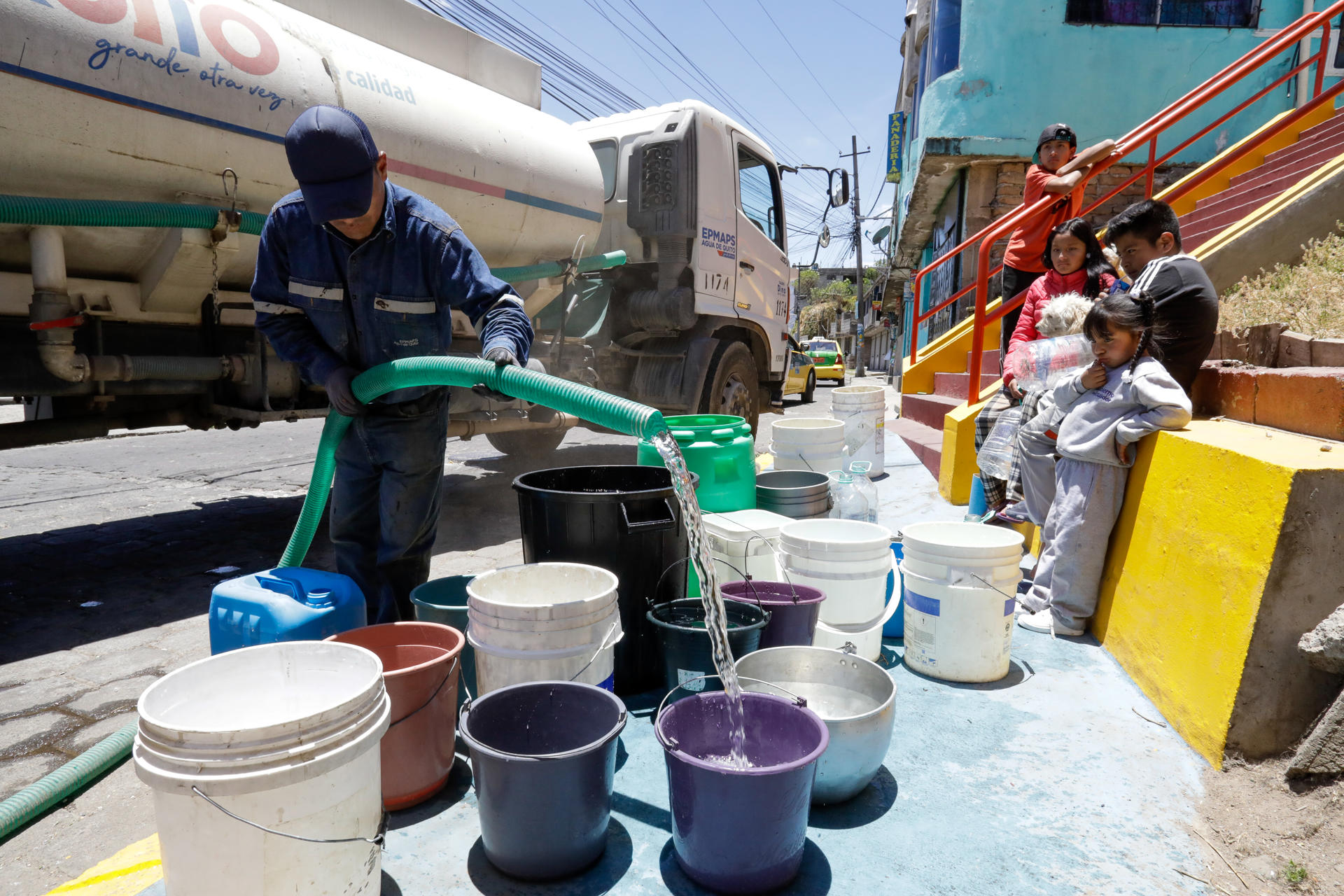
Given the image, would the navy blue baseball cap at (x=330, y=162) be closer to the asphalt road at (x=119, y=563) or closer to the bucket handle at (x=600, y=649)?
the bucket handle at (x=600, y=649)

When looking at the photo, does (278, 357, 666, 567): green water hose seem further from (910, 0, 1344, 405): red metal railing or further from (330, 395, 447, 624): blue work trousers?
(910, 0, 1344, 405): red metal railing

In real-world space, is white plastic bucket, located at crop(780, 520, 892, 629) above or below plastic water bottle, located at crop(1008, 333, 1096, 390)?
below

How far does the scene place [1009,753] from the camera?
6.89ft

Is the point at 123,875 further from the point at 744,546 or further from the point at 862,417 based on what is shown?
the point at 862,417

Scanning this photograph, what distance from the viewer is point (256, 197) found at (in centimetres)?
379

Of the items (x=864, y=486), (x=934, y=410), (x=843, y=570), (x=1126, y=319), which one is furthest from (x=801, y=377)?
(x=843, y=570)

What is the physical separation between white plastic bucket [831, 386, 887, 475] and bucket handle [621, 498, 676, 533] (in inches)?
126

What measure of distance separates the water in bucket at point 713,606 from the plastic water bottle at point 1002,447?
2.24m

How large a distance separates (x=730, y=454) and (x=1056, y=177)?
3.17m

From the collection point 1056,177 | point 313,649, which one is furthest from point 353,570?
point 1056,177

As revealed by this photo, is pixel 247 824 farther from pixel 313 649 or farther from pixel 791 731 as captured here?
pixel 791 731

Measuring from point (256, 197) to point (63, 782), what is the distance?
284cm

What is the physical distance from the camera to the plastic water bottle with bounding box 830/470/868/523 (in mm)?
3688

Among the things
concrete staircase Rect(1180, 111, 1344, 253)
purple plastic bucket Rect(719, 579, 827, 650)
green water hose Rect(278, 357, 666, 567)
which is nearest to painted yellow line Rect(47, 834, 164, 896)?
green water hose Rect(278, 357, 666, 567)
